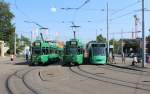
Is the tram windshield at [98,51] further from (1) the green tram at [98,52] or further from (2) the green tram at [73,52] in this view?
(2) the green tram at [73,52]

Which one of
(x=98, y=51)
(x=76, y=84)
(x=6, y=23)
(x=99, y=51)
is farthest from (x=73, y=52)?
(x=6, y=23)

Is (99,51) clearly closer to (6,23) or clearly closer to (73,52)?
(73,52)

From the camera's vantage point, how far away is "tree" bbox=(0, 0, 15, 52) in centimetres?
11950

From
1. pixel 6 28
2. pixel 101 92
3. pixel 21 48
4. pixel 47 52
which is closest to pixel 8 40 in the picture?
pixel 6 28

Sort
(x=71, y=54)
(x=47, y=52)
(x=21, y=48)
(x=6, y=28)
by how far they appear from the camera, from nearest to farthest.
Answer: (x=71, y=54), (x=47, y=52), (x=6, y=28), (x=21, y=48)

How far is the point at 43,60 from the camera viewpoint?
162 ft

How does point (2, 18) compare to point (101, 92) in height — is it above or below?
above

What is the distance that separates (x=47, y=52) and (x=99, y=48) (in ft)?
23.3

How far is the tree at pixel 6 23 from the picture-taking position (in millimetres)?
119500

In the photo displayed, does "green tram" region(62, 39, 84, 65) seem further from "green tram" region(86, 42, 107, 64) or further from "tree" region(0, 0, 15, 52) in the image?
"tree" region(0, 0, 15, 52)

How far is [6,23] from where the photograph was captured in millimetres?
122438

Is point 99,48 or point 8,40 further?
point 8,40

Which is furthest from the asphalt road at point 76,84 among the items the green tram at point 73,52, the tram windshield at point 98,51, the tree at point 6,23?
the tree at point 6,23

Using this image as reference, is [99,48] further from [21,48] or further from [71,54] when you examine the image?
[21,48]
